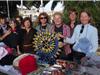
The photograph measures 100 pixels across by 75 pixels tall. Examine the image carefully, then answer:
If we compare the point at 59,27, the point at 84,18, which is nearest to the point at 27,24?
the point at 59,27

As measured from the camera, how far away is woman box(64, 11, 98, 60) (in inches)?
215

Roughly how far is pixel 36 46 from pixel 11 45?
1.15 m

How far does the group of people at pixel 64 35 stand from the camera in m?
5.50

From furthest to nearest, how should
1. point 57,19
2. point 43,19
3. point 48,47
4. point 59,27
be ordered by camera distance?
point 43,19 → point 59,27 → point 57,19 → point 48,47

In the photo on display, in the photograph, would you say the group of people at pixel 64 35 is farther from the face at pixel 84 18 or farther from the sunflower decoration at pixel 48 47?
the sunflower decoration at pixel 48 47

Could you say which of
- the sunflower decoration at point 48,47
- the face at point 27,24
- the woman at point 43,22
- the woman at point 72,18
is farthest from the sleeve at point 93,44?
the face at point 27,24

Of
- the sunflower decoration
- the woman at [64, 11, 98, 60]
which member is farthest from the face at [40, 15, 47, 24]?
the woman at [64, 11, 98, 60]

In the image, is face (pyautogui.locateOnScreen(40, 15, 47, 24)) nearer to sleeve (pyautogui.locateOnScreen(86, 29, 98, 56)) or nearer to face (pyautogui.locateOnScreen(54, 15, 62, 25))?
face (pyautogui.locateOnScreen(54, 15, 62, 25))

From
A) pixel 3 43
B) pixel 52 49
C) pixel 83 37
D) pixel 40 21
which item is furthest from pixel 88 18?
pixel 3 43

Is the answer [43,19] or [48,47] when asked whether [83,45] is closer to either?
[48,47]

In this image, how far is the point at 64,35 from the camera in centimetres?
608

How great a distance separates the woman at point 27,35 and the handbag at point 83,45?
2.87ft

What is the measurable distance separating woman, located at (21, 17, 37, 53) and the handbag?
2.87 ft

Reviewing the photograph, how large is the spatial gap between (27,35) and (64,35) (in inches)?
26.1
